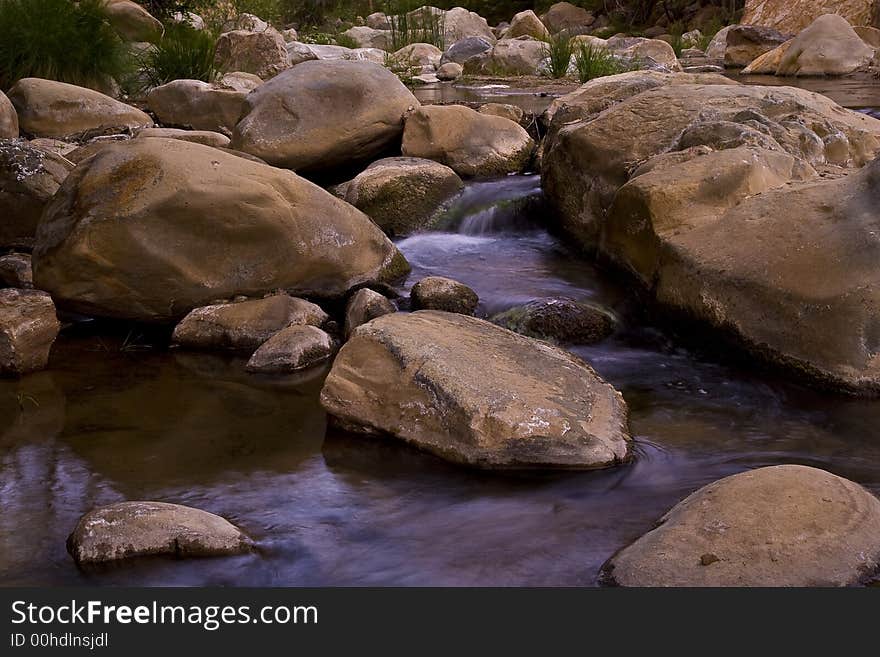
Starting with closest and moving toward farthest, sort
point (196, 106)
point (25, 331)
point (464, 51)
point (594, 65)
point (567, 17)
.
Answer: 1. point (25, 331)
2. point (196, 106)
3. point (594, 65)
4. point (464, 51)
5. point (567, 17)

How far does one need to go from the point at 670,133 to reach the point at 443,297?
206cm

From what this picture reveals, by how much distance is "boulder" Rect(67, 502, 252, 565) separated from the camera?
327cm

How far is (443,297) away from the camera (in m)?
5.85

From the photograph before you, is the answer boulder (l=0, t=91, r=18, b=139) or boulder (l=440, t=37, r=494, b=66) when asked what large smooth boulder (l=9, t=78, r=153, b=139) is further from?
boulder (l=440, t=37, r=494, b=66)

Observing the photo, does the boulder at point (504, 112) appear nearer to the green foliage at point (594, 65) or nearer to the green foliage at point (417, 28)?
the green foliage at point (594, 65)

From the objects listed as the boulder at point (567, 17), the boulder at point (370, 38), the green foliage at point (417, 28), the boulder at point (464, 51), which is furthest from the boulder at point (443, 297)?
the boulder at point (567, 17)

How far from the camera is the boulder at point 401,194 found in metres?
7.67

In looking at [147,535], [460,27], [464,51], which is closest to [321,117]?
[147,535]

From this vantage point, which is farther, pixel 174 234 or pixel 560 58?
pixel 560 58

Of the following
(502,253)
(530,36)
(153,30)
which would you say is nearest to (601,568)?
(502,253)

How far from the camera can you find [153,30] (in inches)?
517

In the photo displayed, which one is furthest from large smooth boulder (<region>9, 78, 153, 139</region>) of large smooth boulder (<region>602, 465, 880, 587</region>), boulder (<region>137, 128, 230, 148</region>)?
large smooth boulder (<region>602, 465, 880, 587</region>)

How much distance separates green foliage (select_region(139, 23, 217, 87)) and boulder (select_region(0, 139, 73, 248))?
223 inches

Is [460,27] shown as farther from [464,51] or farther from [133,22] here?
[133,22]
